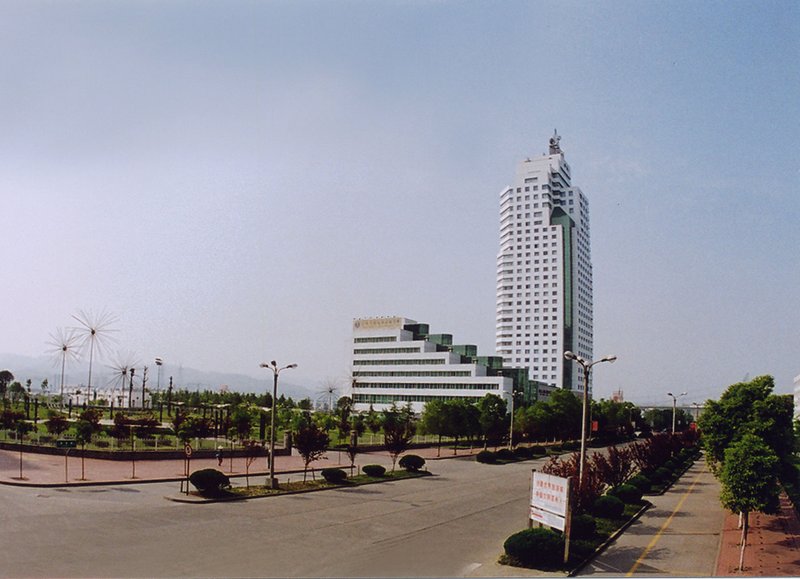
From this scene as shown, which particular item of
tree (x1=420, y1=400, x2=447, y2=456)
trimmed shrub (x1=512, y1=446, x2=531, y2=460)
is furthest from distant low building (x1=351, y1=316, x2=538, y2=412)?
trimmed shrub (x1=512, y1=446, x2=531, y2=460)

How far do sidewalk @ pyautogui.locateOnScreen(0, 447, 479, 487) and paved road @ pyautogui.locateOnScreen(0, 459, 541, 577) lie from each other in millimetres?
1760

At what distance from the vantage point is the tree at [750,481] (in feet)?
62.7

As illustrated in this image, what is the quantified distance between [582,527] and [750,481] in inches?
198

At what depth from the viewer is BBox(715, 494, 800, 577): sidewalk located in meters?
17.6

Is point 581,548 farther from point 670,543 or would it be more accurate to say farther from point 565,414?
point 565,414

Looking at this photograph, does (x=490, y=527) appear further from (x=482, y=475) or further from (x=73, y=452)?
(x=73, y=452)

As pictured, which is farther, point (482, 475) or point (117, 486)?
point (482, 475)

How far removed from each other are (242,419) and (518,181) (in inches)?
5009

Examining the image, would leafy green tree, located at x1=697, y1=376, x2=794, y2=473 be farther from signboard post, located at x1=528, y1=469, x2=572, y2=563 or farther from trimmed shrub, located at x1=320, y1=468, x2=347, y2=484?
trimmed shrub, located at x1=320, y1=468, x2=347, y2=484

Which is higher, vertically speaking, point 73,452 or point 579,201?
point 579,201

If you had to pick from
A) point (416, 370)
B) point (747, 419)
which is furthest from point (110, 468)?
point (416, 370)

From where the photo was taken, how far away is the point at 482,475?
3966 cm

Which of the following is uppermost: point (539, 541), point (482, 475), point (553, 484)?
point (553, 484)

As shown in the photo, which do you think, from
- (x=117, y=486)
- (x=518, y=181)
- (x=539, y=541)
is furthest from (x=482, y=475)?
(x=518, y=181)
